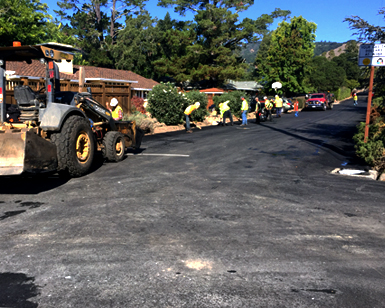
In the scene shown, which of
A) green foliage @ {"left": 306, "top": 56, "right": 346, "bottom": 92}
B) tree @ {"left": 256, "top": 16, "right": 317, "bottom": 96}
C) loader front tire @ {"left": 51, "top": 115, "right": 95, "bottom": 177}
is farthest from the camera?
green foliage @ {"left": 306, "top": 56, "right": 346, "bottom": 92}

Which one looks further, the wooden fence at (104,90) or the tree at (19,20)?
the tree at (19,20)

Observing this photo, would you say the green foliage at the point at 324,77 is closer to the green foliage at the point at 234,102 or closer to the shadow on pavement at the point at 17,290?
the green foliage at the point at 234,102

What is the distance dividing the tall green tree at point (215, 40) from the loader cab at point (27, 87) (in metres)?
40.4

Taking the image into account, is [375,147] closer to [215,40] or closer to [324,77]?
[215,40]

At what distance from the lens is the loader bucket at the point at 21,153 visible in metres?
6.19

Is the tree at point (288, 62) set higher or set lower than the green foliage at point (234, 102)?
higher

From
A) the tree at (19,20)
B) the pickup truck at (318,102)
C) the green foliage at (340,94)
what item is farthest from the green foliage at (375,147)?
the green foliage at (340,94)

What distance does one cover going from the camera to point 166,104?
2059 cm

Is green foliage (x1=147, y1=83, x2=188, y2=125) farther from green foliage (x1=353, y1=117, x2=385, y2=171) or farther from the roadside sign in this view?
the roadside sign

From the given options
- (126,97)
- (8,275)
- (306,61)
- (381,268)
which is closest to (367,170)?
(381,268)

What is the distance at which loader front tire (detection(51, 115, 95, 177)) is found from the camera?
23.5 feet

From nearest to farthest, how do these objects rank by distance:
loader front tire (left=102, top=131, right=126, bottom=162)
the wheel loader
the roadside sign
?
the wheel loader → loader front tire (left=102, top=131, right=126, bottom=162) → the roadside sign

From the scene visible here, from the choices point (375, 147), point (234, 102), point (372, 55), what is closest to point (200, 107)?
point (234, 102)

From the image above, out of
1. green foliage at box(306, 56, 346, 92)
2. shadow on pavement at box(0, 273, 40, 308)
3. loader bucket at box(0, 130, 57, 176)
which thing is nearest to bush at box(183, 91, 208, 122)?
loader bucket at box(0, 130, 57, 176)
